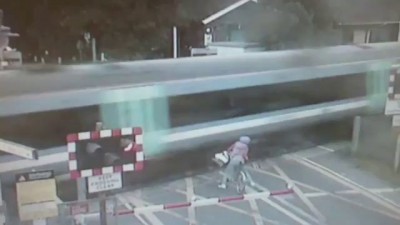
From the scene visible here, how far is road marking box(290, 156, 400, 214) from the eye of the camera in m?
1.10

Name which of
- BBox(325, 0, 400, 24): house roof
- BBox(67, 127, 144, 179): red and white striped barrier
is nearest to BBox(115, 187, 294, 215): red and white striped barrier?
BBox(67, 127, 144, 179): red and white striped barrier

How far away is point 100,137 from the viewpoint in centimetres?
90

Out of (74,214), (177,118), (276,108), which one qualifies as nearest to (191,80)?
(177,118)

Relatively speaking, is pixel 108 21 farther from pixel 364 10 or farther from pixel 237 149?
pixel 364 10

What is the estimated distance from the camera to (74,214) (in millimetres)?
939

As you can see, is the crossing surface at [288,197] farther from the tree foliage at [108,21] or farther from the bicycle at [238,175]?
the tree foliage at [108,21]

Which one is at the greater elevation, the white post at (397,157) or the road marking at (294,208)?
the white post at (397,157)

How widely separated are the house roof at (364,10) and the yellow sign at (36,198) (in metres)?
0.70

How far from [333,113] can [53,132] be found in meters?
0.62

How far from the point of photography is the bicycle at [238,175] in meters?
1.02

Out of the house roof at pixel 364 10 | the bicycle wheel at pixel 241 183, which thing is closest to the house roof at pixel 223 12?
the house roof at pixel 364 10

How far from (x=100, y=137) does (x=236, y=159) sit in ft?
0.97

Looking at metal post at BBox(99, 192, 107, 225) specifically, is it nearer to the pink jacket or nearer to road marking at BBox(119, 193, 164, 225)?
road marking at BBox(119, 193, 164, 225)

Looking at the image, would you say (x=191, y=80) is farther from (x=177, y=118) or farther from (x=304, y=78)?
(x=304, y=78)
